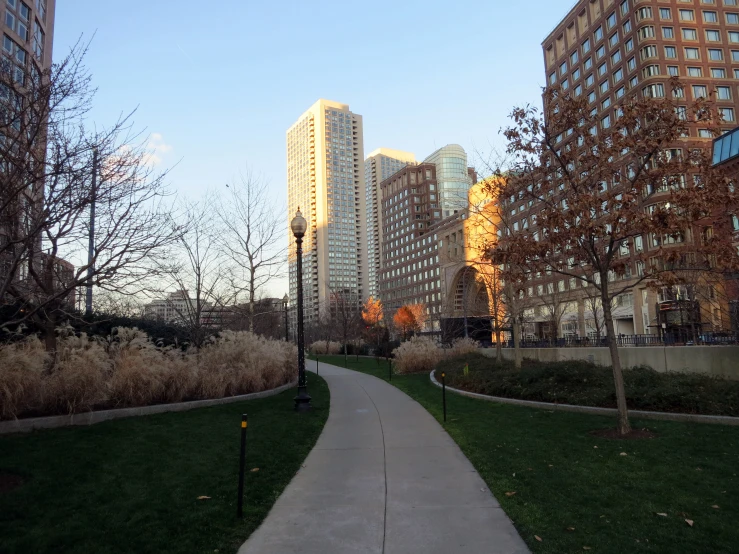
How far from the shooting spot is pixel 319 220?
170500 mm

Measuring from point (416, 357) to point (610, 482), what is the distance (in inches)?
790

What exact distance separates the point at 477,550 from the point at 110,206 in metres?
7.25

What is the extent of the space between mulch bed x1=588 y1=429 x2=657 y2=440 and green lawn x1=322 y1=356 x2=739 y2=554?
0.16 m

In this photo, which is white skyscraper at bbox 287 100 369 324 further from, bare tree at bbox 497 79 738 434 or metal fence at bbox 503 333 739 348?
bare tree at bbox 497 79 738 434

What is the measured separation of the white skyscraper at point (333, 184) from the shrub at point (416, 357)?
136m

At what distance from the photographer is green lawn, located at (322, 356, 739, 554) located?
458cm

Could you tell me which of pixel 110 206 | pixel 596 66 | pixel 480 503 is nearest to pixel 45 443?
pixel 110 206

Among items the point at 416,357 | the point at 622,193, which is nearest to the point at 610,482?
the point at 622,193

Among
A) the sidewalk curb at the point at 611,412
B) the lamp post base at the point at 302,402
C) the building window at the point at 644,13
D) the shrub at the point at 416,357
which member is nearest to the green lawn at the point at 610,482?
the sidewalk curb at the point at 611,412

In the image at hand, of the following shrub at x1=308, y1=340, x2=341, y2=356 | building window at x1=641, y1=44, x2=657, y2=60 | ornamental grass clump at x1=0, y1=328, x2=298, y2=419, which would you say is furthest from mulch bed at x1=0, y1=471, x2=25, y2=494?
building window at x1=641, y1=44, x2=657, y2=60

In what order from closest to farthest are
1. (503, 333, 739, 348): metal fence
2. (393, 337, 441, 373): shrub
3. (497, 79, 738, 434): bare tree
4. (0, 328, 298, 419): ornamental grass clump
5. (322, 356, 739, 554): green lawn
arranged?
(322, 356, 739, 554): green lawn → (497, 79, 738, 434): bare tree → (0, 328, 298, 419): ornamental grass clump → (503, 333, 739, 348): metal fence → (393, 337, 441, 373): shrub

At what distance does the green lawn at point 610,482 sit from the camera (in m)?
4.58

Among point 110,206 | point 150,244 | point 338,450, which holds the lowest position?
point 338,450

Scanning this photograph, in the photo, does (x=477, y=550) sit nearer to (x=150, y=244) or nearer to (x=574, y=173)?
(x=150, y=244)
